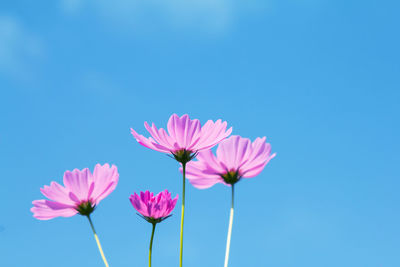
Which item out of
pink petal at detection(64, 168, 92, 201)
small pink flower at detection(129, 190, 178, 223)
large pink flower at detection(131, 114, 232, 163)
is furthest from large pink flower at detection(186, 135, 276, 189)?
pink petal at detection(64, 168, 92, 201)

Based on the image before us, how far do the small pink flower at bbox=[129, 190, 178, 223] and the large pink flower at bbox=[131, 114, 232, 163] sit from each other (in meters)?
0.18

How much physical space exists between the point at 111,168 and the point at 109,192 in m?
0.07

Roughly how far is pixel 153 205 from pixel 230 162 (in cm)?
33

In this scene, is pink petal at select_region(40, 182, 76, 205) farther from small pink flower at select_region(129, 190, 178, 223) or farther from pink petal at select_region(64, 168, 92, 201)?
small pink flower at select_region(129, 190, 178, 223)

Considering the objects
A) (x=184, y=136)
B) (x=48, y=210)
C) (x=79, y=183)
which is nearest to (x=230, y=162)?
(x=184, y=136)

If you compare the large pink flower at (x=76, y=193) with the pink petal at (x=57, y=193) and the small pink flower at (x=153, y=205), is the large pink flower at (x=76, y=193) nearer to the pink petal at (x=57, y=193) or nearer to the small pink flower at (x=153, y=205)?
the pink petal at (x=57, y=193)

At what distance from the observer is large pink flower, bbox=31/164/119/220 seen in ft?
4.37

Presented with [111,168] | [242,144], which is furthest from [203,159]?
[111,168]

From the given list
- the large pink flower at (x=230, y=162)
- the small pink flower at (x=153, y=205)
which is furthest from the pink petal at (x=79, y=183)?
the large pink flower at (x=230, y=162)

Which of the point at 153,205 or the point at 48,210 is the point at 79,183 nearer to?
the point at 48,210

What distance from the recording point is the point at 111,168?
4.33 feet

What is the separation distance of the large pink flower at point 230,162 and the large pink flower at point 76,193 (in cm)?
26

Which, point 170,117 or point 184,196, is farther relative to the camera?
point 170,117

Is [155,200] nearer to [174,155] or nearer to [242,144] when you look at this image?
[174,155]
